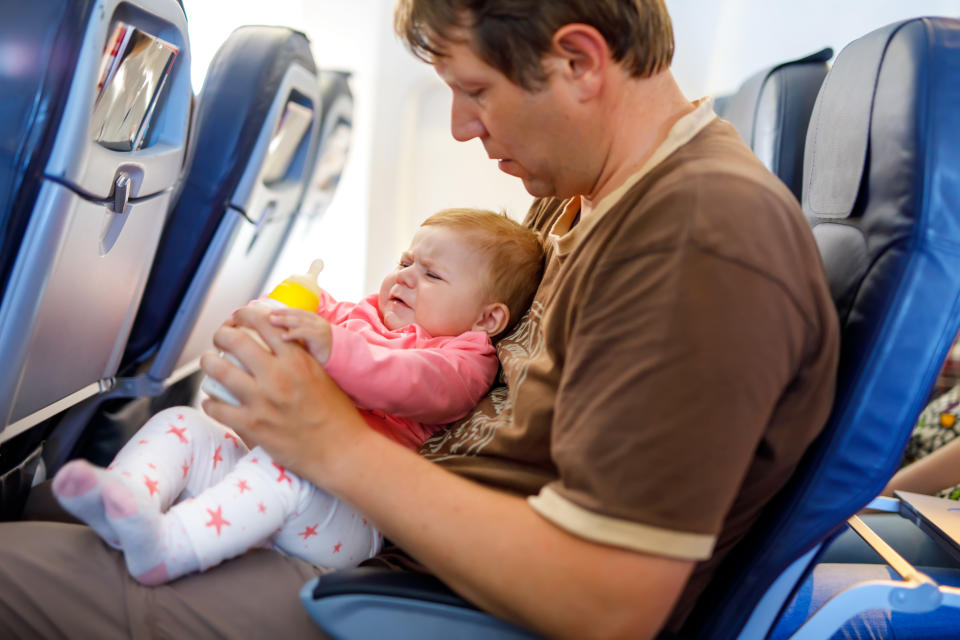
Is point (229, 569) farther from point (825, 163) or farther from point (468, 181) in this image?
point (468, 181)

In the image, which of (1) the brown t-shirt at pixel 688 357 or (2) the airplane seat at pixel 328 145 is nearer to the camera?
(1) the brown t-shirt at pixel 688 357

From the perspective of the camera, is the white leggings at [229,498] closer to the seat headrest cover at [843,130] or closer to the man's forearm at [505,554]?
the man's forearm at [505,554]

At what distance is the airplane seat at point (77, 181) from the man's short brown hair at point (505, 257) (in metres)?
0.57

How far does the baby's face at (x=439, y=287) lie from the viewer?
140cm

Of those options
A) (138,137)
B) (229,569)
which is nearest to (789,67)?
(138,137)

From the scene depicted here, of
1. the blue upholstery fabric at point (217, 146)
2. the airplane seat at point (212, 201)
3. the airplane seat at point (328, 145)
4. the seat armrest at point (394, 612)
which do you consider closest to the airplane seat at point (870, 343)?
the seat armrest at point (394, 612)

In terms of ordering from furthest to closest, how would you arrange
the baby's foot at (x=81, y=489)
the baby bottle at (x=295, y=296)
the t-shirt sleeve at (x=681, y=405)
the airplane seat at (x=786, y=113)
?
the airplane seat at (x=786, y=113), the baby bottle at (x=295, y=296), the baby's foot at (x=81, y=489), the t-shirt sleeve at (x=681, y=405)

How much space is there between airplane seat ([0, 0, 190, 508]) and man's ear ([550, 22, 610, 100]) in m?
0.64

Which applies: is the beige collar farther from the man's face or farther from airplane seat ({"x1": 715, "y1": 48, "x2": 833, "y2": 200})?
airplane seat ({"x1": 715, "y1": 48, "x2": 833, "y2": 200})

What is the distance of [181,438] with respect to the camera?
1099mm

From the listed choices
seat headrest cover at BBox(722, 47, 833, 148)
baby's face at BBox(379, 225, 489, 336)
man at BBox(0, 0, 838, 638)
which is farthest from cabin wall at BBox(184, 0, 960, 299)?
man at BBox(0, 0, 838, 638)

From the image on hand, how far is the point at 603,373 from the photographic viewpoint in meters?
0.81

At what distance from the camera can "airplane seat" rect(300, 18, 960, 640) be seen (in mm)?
918

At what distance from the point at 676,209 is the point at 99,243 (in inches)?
42.9
